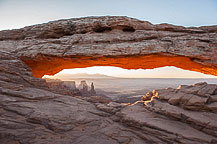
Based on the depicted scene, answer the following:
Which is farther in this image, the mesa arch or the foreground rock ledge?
the mesa arch

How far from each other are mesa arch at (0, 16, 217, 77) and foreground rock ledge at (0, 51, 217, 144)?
2.61 metres

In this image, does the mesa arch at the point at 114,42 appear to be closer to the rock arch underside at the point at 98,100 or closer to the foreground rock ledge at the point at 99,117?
the rock arch underside at the point at 98,100

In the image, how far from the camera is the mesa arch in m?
9.05

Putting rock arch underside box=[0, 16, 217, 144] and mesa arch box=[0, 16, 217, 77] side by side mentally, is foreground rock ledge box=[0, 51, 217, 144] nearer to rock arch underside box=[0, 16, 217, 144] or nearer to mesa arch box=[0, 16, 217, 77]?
rock arch underside box=[0, 16, 217, 144]

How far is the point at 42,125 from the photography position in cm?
604

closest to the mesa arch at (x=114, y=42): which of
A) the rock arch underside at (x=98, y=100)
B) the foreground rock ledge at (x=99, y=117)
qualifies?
the rock arch underside at (x=98, y=100)

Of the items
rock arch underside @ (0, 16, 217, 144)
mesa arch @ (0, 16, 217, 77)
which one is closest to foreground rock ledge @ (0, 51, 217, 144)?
rock arch underside @ (0, 16, 217, 144)

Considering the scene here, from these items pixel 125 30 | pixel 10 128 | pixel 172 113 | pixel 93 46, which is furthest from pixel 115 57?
pixel 10 128

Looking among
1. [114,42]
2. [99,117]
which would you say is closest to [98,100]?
[99,117]

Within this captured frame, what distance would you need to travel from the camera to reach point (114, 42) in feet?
33.3

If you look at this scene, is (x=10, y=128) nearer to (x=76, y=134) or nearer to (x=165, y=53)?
(x=76, y=134)

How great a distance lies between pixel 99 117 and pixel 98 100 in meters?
2.59

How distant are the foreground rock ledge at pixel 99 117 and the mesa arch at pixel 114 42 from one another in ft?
8.57

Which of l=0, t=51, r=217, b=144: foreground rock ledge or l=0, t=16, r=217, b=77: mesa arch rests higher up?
l=0, t=16, r=217, b=77: mesa arch
